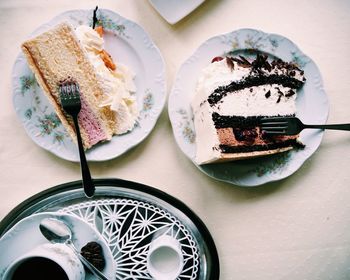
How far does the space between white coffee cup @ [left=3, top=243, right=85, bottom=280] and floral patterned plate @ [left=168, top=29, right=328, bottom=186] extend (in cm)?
51

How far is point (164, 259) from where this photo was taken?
45.6 inches

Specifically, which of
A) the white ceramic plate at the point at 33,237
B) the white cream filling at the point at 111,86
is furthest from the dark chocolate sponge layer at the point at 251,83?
the white ceramic plate at the point at 33,237

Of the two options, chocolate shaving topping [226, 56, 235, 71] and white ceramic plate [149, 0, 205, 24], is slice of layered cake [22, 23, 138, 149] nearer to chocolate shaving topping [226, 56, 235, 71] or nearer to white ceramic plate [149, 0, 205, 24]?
white ceramic plate [149, 0, 205, 24]

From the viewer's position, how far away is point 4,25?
1.39 metres

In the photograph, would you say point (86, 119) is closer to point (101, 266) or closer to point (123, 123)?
point (123, 123)

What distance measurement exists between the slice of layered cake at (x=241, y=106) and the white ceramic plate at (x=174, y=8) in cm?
21

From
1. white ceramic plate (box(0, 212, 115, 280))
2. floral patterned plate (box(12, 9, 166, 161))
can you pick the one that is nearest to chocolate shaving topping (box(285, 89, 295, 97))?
floral patterned plate (box(12, 9, 166, 161))

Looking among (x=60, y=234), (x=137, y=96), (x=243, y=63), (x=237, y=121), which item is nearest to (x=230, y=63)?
(x=243, y=63)

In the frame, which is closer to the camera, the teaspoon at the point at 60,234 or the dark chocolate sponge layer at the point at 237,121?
the teaspoon at the point at 60,234

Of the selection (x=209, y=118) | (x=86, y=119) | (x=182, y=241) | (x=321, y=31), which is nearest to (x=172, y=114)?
(x=209, y=118)

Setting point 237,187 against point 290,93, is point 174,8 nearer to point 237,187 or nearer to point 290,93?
point 290,93

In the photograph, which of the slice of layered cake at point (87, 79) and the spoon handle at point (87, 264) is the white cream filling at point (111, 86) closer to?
the slice of layered cake at point (87, 79)

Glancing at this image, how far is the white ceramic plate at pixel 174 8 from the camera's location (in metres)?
1.38

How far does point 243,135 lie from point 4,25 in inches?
35.0
